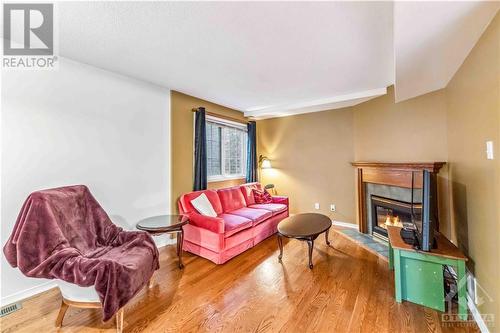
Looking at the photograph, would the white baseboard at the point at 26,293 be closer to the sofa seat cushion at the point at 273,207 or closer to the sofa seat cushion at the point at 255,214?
the sofa seat cushion at the point at 255,214

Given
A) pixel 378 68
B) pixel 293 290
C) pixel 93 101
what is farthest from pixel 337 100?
pixel 93 101

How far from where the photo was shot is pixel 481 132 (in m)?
1.61

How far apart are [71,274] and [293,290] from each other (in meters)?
1.86

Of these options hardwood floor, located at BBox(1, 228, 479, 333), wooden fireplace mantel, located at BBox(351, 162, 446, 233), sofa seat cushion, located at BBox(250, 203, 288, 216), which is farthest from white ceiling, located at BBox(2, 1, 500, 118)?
hardwood floor, located at BBox(1, 228, 479, 333)

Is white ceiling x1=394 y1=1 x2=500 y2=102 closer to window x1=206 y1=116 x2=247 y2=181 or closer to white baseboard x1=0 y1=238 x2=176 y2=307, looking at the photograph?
window x1=206 y1=116 x2=247 y2=181

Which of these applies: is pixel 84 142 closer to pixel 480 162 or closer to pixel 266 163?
pixel 266 163

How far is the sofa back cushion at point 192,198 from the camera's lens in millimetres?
3127

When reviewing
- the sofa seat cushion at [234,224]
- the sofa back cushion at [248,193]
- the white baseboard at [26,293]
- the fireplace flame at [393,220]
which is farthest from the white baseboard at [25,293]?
the fireplace flame at [393,220]

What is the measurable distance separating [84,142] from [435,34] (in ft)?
11.1

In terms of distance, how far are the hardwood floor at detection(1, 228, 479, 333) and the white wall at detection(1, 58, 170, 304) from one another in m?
0.80

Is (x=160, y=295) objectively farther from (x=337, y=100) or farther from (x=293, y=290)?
(x=337, y=100)

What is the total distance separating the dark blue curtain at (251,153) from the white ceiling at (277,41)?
182 cm

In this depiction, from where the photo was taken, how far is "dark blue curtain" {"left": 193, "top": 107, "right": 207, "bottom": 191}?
12.0ft

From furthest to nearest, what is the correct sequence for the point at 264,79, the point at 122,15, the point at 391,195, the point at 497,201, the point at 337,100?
the point at 337,100 → the point at 391,195 → the point at 264,79 → the point at 122,15 → the point at 497,201
